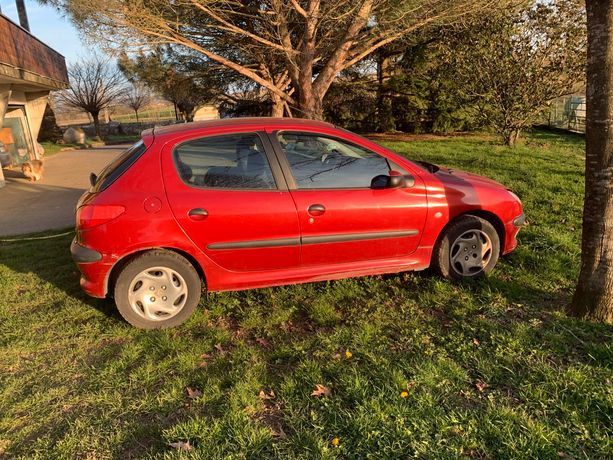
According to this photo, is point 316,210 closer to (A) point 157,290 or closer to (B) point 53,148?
(A) point 157,290

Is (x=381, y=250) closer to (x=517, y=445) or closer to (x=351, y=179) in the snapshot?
(x=351, y=179)

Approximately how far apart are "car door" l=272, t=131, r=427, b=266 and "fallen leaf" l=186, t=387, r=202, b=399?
1.43m

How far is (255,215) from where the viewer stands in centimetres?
363

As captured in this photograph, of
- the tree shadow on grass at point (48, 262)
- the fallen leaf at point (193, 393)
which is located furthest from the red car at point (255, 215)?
the fallen leaf at point (193, 393)

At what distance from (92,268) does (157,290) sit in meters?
0.53

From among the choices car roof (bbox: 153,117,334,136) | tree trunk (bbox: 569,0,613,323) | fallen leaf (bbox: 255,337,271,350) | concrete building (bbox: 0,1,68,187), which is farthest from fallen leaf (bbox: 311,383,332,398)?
concrete building (bbox: 0,1,68,187)

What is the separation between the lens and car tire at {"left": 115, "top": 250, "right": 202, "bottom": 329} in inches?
141

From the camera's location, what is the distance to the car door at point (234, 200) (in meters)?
3.58

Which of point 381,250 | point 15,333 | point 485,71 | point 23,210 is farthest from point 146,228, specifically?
point 485,71

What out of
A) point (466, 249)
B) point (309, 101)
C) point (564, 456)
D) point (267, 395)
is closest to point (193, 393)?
point (267, 395)

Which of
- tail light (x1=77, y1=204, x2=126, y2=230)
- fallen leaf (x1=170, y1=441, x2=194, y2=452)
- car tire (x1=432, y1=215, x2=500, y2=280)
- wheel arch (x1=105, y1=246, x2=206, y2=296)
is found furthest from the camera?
car tire (x1=432, y1=215, x2=500, y2=280)

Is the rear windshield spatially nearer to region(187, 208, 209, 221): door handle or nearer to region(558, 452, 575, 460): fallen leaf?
region(187, 208, 209, 221): door handle

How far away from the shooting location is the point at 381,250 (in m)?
4.04

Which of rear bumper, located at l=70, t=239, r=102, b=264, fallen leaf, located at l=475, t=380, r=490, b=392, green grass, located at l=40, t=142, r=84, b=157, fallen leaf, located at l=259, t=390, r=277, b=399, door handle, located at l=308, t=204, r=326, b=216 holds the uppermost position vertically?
green grass, located at l=40, t=142, r=84, b=157
